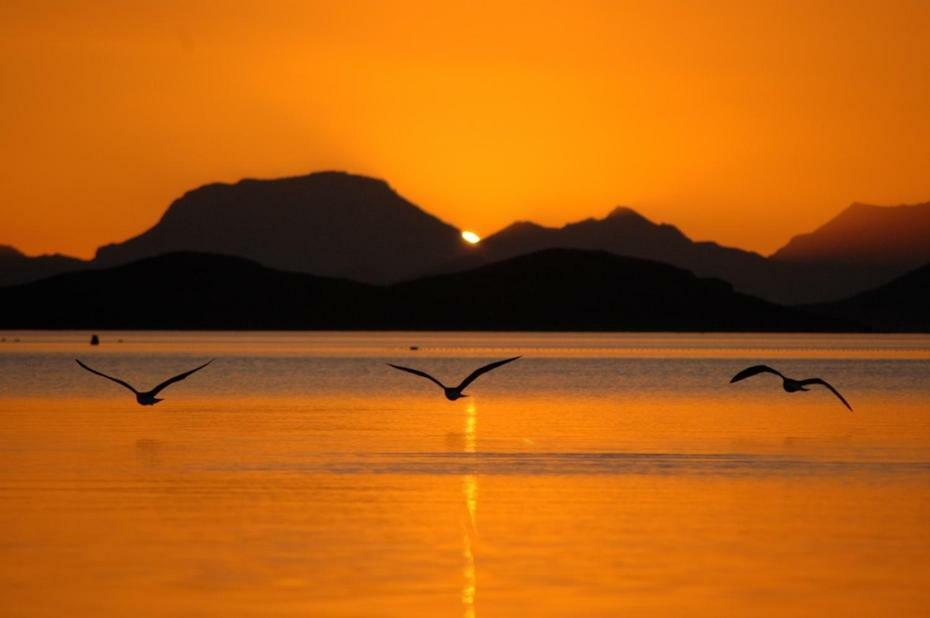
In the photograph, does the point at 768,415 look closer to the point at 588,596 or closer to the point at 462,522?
the point at 462,522

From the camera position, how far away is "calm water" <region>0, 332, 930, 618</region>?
18.5 m

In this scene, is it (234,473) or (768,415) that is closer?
(234,473)

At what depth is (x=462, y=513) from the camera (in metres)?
25.6

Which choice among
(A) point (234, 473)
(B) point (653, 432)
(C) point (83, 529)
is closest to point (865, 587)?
(C) point (83, 529)

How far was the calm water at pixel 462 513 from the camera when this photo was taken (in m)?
18.5

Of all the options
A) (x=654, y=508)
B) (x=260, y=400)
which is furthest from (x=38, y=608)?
(x=260, y=400)

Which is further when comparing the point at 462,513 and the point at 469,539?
the point at 462,513

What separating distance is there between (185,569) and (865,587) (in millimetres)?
7679

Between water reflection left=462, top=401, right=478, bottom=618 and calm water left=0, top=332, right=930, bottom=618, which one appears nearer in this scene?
water reflection left=462, top=401, right=478, bottom=618

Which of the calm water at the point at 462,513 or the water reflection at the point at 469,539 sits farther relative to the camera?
the calm water at the point at 462,513

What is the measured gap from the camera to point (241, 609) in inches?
691

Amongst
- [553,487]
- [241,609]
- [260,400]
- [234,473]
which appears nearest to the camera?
[241,609]

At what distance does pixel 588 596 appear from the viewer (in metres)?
18.3

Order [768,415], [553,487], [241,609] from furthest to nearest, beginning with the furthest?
[768,415] < [553,487] < [241,609]
